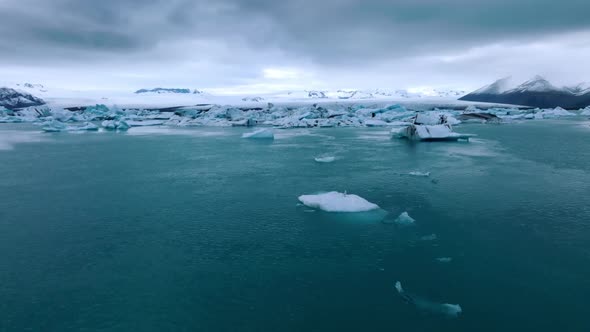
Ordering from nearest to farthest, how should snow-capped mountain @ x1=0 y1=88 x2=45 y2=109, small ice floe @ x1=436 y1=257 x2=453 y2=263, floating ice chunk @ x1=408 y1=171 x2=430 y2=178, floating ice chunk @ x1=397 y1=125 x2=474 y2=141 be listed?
small ice floe @ x1=436 y1=257 x2=453 y2=263 → floating ice chunk @ x1=408 y1=171 x2=430 y2=178 → floating ice chunk @ x1=397 y1=125 x2=474 y2=141 → snow-capped mountain @ x1=0 y1=88 x2=45 y2=109

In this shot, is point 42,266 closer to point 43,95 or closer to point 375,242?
point 375,242

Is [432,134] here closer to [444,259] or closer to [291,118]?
[444,259]

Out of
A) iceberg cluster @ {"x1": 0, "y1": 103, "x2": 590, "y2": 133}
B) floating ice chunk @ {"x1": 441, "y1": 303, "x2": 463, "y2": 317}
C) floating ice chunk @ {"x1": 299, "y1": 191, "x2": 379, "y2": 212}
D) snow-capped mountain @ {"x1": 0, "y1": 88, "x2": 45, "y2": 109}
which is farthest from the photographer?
snow-capped mountain @ {"x1": 0, "y1": 88, "x2": 45, "y2": 109}

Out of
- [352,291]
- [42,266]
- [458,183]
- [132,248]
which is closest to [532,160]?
[458,183]

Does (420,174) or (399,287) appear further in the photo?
(420,174)

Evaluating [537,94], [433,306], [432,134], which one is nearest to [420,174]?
[433,306]

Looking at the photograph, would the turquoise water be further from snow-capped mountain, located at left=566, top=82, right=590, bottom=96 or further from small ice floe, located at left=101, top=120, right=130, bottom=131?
snow-capped mountain, located at left=566, top=82, right=590, bottom=96

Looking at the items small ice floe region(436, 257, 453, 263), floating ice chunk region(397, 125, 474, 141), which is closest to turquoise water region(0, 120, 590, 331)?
small ice floe region(436, 257, 453, 263)
